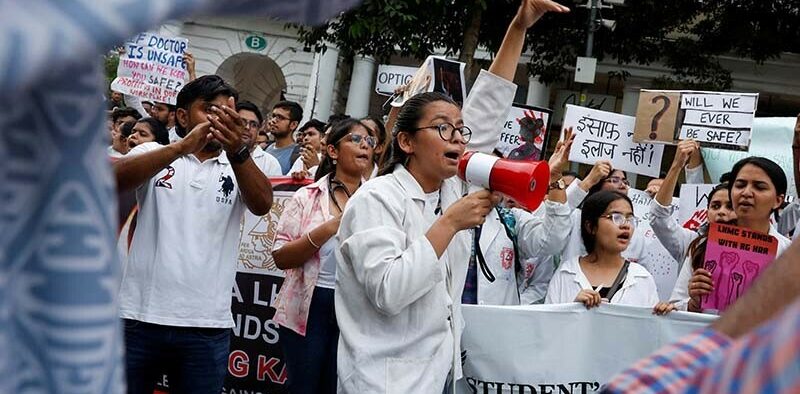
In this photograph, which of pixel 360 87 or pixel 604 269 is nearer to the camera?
pixel 604 269

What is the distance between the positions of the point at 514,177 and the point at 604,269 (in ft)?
5.93

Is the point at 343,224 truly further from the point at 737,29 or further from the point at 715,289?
the point at 737,29

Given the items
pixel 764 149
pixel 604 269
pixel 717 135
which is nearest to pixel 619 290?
pixel 604 269

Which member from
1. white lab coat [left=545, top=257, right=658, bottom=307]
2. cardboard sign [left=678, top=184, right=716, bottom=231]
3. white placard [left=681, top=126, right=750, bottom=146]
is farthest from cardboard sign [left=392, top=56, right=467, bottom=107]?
white placard [left=681, top=126, right=750, bottom=146]

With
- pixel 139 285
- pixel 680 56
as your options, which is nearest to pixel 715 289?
pixel 139 285

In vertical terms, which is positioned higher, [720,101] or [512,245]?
[720,101]

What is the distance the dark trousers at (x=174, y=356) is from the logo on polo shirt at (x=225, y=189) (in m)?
0.48

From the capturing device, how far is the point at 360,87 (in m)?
23.1

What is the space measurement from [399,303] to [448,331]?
0.30m

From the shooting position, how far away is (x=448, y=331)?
10.2ft

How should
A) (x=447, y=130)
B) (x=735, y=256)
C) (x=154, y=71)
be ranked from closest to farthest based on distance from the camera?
(x=447, y=130)
(x=735, y=256)
(x=154, y=71)

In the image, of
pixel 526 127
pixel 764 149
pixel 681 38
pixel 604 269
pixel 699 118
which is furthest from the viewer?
pixel 681 38

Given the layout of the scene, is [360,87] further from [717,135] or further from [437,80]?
[437,80]

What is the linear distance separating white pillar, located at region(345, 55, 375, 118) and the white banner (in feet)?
60.8
